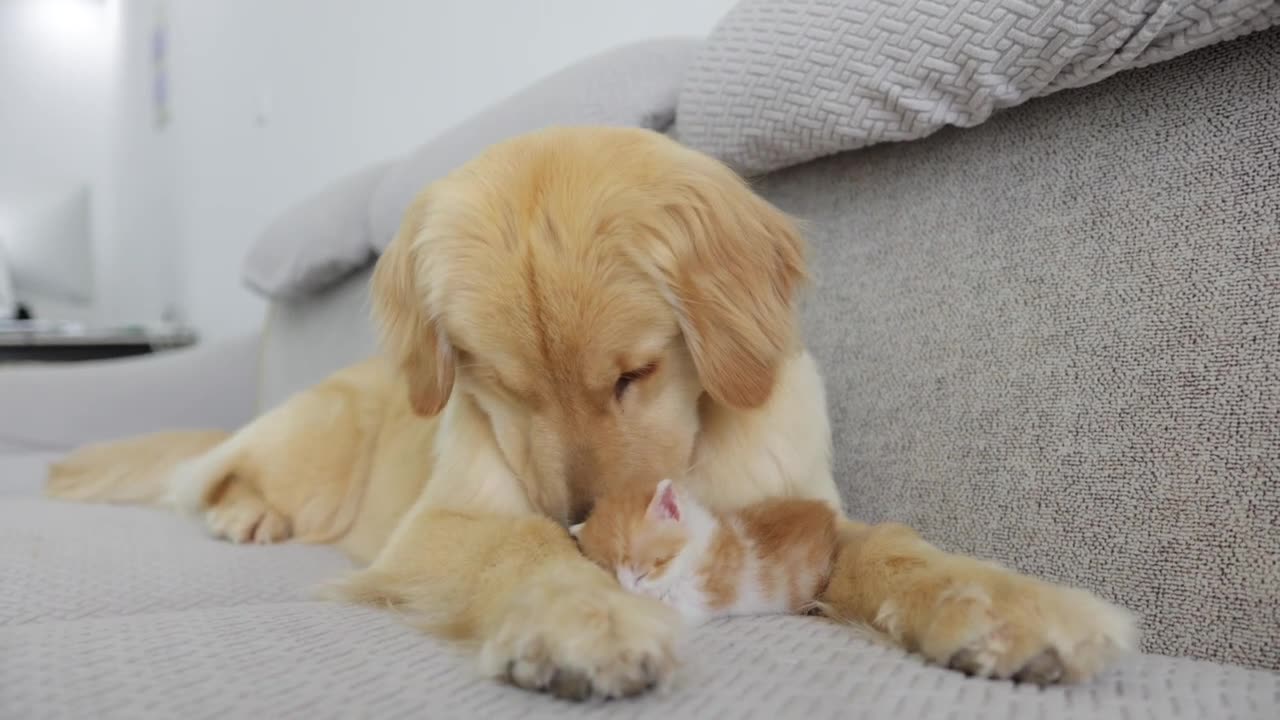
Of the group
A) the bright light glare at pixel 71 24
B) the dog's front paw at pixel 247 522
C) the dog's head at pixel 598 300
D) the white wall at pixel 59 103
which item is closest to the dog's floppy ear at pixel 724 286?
the dog's head at pixel 598 300

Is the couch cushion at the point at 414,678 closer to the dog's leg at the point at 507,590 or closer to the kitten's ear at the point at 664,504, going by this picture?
the dog's leg at the point at 507,590

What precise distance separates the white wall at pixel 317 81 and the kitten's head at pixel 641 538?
1.99 m

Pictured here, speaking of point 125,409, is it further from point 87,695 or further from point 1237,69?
point 1237,69

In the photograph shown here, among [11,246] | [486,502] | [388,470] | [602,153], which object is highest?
[602,153]

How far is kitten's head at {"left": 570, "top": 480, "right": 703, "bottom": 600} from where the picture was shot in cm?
107

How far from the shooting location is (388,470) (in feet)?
6.51

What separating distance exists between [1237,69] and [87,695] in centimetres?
151

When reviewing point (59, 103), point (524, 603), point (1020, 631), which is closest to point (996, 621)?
point (1020, 631)

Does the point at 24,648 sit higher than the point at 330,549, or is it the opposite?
the point at 24,648

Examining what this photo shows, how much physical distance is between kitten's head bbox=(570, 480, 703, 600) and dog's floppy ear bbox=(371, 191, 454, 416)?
381mm

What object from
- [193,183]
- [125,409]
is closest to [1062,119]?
[125,409]

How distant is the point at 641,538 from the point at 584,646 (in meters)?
0.27

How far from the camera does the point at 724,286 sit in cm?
125

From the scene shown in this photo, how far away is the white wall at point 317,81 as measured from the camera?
10.4 feet
